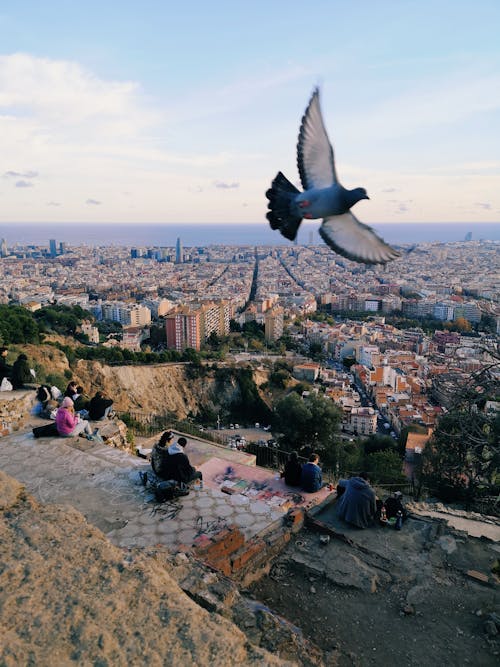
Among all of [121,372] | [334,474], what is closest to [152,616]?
[334,474]

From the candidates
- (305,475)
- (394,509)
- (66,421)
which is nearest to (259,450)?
(305,475)

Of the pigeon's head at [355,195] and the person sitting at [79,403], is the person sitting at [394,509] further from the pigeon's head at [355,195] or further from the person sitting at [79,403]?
the person sitting at [79,403]

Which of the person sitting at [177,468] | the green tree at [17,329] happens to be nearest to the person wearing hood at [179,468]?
the person sitting at [177,468]

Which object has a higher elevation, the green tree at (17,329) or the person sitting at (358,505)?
the person sitting at (358,505)

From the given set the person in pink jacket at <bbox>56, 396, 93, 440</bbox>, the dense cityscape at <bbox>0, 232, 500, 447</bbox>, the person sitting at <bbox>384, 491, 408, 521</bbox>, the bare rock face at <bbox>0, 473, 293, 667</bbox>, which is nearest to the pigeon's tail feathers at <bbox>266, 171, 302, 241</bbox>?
the dense cityscape at <bbox>0, 232, 500, 447</bbox>

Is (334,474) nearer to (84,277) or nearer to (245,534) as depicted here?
(245,534)
